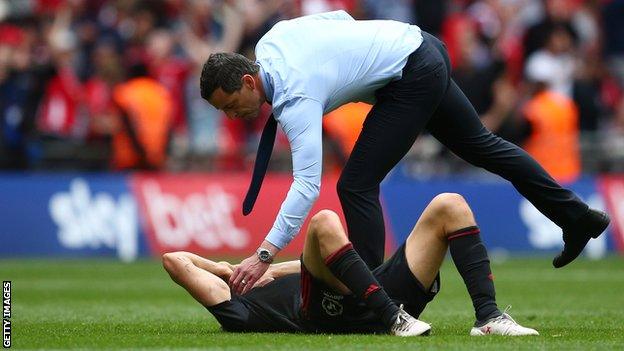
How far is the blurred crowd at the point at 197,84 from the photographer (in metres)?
17.8

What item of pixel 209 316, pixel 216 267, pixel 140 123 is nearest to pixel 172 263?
pixel 216 267

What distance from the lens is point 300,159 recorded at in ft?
24.9

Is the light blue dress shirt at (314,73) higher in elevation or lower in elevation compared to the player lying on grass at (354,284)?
higher

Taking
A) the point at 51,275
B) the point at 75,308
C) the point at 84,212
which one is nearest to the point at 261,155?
the point at 75,308

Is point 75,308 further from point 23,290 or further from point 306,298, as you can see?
point 306,298

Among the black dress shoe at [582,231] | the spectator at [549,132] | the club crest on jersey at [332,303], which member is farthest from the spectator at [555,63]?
the club crest on jersey at [332,303]

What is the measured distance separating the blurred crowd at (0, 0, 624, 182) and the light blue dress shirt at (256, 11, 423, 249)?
961 cm

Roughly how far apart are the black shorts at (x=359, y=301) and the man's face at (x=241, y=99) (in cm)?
96

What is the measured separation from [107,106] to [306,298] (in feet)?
36.1

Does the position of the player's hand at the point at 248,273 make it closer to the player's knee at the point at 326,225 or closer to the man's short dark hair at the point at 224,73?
the player's knee at the point at 326,225

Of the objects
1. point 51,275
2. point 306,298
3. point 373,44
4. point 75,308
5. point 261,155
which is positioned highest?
point 373,44

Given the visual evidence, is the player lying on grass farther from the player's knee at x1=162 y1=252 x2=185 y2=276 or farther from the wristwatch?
the wristwatch

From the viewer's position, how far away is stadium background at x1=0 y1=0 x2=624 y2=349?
17062 millimetres

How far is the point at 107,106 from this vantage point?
722 inches
